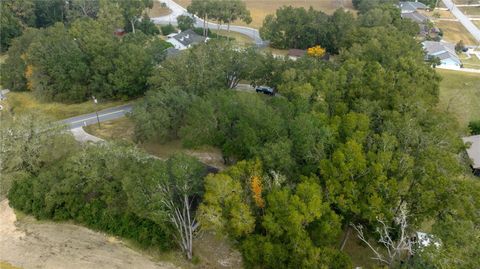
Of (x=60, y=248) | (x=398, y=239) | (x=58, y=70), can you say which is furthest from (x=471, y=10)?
(x=60, y=248)

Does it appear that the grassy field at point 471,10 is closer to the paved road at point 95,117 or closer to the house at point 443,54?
the house at point 443,54

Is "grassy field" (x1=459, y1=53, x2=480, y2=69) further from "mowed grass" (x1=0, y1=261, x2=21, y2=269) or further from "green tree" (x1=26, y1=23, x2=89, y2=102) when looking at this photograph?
"mowed grass" (x1=0, y1=261, x2=21, y2=269)

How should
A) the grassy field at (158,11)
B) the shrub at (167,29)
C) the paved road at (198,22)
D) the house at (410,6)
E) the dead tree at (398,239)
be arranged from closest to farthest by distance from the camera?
the dead tree at (398,239), the paved road at (198,22), the shrub at (167,29), the house at (410,6), the grassy field at (158,11)

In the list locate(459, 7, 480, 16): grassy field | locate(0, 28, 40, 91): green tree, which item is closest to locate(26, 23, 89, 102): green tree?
locate(0, 28, 40, 91): green tree

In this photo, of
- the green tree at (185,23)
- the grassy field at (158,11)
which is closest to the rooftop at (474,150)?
the green tree at (185,23)

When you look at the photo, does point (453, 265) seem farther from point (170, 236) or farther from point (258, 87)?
point (258, 87)

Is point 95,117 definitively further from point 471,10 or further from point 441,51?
point 471,10

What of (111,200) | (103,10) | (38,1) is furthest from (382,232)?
(38,1)
